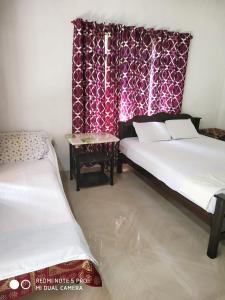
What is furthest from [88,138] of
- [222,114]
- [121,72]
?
[222,114]

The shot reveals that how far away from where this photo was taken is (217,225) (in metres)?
1.78

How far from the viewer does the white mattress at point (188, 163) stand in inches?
76.5

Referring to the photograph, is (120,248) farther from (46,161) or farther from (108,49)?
(108,49)

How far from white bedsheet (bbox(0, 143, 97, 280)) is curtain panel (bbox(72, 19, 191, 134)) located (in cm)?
136

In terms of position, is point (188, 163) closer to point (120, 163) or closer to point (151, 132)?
point (151, 132)

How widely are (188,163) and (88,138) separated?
Answer: 4.23 feet

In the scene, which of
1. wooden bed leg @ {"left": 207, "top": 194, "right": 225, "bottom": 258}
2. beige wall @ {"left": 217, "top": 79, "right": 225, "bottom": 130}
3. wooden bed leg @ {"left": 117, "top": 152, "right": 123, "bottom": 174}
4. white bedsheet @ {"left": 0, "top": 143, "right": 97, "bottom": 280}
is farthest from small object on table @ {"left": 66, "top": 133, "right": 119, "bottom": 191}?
beige wall @ {"left": 217, "top": 79, "right": 225, "bottom": 130}

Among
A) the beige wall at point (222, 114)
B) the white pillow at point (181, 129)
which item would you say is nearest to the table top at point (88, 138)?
the white pillow at point (181, 129)

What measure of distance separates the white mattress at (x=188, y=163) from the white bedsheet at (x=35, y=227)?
A: 1.05 meters

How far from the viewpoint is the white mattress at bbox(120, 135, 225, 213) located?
6.37ft

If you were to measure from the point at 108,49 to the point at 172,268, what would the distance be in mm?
2697

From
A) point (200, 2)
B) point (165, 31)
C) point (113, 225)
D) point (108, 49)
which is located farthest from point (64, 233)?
point (200, 2)

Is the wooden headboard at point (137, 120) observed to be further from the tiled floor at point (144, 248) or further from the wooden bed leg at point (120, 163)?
the tiled floor at point (144, 248)

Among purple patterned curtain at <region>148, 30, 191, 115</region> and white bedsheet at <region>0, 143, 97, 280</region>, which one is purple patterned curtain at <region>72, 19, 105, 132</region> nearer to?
purple patterned curtain at <region>148, 30, 191, 115</region>
